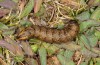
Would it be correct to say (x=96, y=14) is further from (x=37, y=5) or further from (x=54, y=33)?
(x=37, y=5)

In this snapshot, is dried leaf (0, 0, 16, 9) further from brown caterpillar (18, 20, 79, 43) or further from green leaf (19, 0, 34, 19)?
brown caterpillar (18, 20, 79, 43)

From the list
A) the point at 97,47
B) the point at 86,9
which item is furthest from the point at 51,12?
the point at 97,47

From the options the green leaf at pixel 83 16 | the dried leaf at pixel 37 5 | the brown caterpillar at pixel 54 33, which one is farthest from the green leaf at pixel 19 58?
the green leaf at pixel 83 16

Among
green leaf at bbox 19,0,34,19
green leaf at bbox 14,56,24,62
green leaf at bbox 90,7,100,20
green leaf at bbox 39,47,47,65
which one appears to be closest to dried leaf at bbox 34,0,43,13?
green leaf at bbox 19,0,34,19

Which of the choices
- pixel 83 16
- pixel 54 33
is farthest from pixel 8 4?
pixel 83 16

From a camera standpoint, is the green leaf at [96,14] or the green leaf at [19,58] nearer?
the green leaf at [19,58]

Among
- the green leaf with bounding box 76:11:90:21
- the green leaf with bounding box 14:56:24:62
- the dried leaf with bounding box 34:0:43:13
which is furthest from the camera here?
the green leaf with bounding box 76:11:90:21

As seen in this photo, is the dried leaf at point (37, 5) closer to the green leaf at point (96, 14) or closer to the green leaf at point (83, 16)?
the green leaf at point (83, 16)

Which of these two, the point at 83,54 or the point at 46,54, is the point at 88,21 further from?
the point at 46,54
